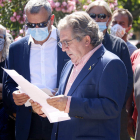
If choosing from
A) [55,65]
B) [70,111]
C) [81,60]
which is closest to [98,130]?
[70,111]

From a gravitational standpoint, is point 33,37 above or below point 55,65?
above

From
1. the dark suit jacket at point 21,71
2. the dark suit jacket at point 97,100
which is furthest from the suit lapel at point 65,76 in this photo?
the dark suit jacket at point 21,71

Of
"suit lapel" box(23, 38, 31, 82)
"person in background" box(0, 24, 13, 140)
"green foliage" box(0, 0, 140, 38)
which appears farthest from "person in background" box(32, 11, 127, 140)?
"green foliage" box(0, 0, 140, 38)

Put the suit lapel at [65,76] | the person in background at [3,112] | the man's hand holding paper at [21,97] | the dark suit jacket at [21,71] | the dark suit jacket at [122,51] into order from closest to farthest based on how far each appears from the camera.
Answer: the suit lapel at [65,76] → the man's hand holding paper at [21,97] → the dark suit jacket at [21,71] → the dark suit jacket at [122,51] → the person in background at [3,112]

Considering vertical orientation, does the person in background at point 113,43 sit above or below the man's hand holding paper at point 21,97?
above

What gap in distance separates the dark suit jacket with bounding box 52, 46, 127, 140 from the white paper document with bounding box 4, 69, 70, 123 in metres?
0.11

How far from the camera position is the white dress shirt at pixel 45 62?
315 centimetres

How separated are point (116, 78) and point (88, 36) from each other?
0.45m

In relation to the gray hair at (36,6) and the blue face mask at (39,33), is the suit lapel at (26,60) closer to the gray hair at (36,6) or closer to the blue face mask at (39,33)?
the blue face mask at (39,33)

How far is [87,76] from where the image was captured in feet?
7.25

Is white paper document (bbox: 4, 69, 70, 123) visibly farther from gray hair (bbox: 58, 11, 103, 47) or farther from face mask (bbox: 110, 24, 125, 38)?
face mask (bbox: 110, 24, 125, 38)

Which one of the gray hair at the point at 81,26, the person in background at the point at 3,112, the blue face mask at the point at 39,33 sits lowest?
the person in background at the point at 3,112

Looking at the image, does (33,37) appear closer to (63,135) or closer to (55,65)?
(55,65)

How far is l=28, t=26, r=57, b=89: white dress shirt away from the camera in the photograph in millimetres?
3154
